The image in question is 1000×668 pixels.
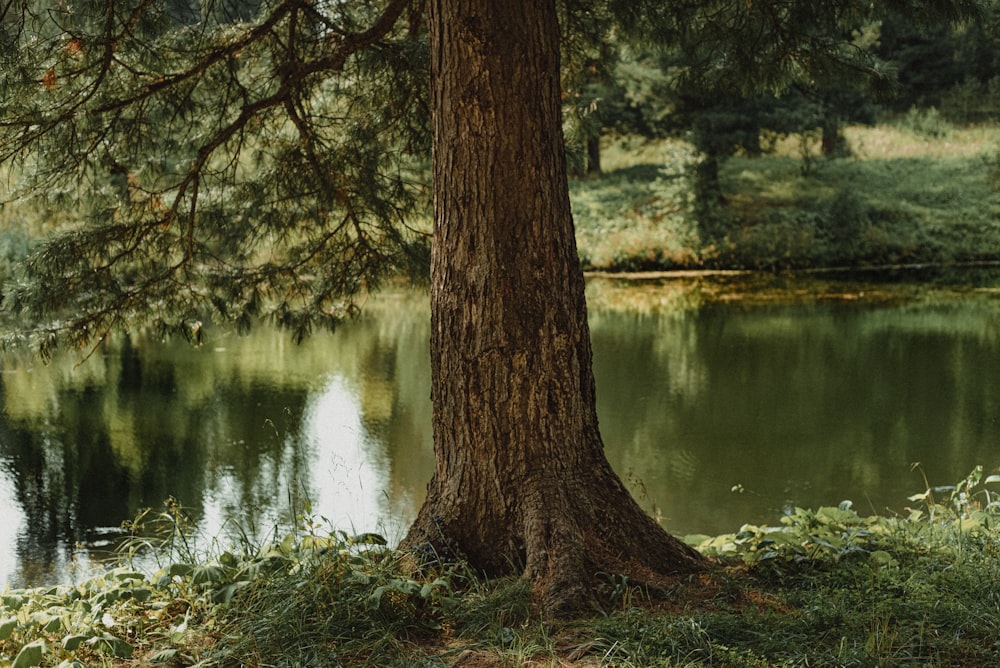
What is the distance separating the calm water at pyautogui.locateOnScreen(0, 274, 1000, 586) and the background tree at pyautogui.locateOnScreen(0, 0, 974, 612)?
932mm

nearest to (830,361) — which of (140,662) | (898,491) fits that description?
(898,491)

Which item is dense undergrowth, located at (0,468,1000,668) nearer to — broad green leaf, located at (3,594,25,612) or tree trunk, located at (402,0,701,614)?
broad green leaf, located at (3,594,25,612)

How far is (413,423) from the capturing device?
8609 mm

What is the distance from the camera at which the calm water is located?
6.42 metres

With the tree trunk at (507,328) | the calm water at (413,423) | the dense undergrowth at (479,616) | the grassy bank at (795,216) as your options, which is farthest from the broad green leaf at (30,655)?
the grassy bank at (795,216)

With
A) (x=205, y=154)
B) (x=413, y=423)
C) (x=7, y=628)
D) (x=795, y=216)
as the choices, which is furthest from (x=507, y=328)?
(x=795, y=216)

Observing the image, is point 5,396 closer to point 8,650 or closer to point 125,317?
point 125,317

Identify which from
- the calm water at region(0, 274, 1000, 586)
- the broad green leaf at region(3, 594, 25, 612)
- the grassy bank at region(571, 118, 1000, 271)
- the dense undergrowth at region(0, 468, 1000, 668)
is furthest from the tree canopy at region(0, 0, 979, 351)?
the grassy bank at region(571, 118, 1000, 271)

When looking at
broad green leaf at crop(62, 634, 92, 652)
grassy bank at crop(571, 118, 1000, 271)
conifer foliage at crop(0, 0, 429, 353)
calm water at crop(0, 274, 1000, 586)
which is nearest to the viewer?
broad green leaf at crop(62, 634, 92, 652)

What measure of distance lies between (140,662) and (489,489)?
1.14 metres

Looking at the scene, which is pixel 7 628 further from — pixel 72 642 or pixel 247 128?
pixel 247 128

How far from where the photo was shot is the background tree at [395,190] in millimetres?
2994

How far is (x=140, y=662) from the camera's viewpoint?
7.64 feet

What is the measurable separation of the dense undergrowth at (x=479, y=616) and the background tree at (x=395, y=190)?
0.20 m
